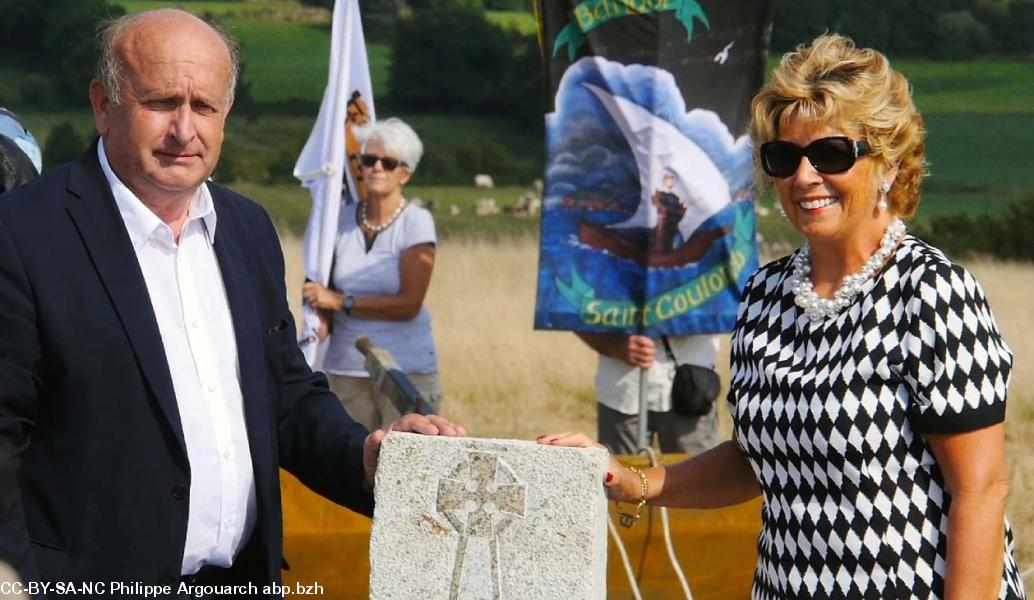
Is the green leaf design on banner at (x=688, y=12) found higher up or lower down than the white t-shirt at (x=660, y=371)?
higher up

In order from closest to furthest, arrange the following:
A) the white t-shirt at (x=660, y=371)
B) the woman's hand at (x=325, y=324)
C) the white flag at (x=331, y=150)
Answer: the white t-shirt at (x=660, y=371)
the white flag at (x=331, y=150)
the woman's hand at (x=325, y=324)

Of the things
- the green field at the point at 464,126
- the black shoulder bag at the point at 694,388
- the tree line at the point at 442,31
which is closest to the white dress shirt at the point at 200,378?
the black shoulder bag at the point at 694,388

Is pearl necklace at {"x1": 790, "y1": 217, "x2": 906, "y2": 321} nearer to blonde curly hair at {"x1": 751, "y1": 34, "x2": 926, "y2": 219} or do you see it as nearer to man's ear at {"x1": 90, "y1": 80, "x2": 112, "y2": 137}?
blonde curly hair at {"x1": 751, "y1": 34, "x2": 926, "y2": 219}

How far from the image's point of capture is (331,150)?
5445mm

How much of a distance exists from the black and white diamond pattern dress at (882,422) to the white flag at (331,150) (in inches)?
130

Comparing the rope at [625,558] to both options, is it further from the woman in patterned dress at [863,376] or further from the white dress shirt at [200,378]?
the white dress shirt at [200,378]

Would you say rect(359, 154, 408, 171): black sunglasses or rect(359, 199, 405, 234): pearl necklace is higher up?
rect(359, 154, 408, 171): black sunglasses

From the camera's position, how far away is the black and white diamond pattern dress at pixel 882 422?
2.20 meters

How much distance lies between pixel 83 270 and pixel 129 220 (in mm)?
151

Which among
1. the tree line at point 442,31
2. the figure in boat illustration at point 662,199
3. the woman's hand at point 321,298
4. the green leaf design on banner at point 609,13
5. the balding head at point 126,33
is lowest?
the woman's hand at point 321,298

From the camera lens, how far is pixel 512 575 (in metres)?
2.29

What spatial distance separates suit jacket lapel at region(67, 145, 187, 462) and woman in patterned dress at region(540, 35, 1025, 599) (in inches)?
27.0

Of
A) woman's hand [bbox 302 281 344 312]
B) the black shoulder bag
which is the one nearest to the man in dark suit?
the black shoulder bag

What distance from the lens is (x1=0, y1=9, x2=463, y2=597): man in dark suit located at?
2328mm
